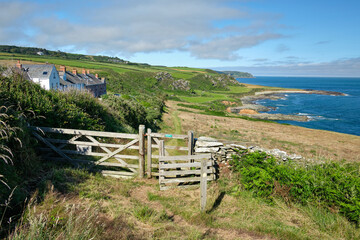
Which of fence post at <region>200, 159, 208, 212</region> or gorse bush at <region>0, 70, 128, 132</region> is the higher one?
gorse bush at <region>0, 70, 128, 132</region>

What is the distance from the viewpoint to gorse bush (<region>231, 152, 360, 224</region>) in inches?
260

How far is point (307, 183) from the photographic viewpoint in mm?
7254

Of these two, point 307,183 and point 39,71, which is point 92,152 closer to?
point 307,183

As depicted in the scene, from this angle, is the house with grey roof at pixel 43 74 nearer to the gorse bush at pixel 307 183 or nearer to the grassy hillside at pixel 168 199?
the grassy hillside at pixel 168 199

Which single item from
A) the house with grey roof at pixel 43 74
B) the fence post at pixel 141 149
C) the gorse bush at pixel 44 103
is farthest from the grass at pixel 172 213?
the house with grey roof at pixel 43 74

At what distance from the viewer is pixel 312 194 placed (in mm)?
7098

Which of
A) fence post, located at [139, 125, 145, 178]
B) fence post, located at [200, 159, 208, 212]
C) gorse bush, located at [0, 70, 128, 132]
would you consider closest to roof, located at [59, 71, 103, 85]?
gorse bush, located at [0, 70, 128, 132]

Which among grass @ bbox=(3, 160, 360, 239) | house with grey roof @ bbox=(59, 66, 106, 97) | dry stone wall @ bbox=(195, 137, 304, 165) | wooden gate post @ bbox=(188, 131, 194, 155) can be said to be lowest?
grass @ bbox=(3, 160, 360, 239)

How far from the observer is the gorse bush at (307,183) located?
661cm

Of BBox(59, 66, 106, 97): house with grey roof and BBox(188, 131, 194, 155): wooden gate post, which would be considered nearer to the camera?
BBox(188, 131, 194, 155): wooden gate post

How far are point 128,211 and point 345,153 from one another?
32.7 m

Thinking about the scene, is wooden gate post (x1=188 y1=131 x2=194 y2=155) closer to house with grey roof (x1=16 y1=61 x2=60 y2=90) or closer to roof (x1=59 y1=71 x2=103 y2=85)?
house with grey roof (x1=16 y1=61 x2=60 y2=90)

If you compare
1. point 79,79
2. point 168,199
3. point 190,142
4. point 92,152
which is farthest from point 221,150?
point 79,79

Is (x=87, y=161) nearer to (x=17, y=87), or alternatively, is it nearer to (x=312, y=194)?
(x=17, y=87)
